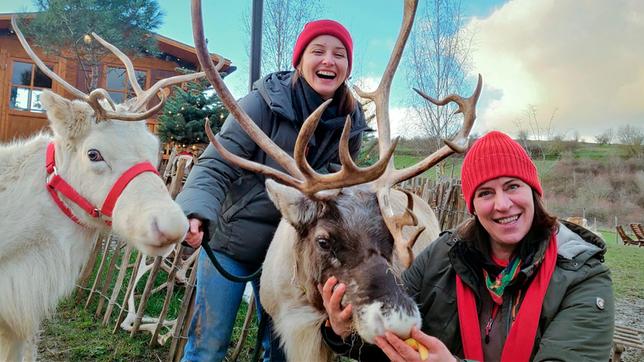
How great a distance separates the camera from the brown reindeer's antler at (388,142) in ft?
7.71

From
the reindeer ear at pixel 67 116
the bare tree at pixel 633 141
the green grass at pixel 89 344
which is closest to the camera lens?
the reindeer ear at pixel 67 116

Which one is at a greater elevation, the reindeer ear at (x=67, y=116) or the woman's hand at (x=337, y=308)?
the reindeer ear at (x=67, y=116)

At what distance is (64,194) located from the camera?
279cm

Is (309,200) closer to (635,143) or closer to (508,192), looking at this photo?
(508,192)

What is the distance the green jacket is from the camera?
1957 millimetres

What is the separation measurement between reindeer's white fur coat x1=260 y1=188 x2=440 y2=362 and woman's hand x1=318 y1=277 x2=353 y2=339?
42 centimetres

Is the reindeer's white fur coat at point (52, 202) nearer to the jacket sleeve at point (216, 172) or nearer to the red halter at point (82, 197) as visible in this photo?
the red halter at point (82, 197)

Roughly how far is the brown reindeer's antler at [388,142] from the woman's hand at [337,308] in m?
0.36

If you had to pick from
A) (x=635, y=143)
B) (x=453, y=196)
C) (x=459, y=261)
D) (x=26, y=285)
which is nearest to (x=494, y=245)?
(x=459, y=261)

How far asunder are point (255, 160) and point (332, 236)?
2.87 ft

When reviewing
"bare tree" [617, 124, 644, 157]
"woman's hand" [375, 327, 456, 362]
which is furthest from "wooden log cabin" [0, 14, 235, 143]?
"bare tree" [617, 124, 644, 157]

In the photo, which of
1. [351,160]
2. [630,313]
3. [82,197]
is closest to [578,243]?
[351,160]

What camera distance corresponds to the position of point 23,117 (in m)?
17.0

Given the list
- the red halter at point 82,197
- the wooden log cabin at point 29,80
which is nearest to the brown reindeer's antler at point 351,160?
the red halter at point 82,197
